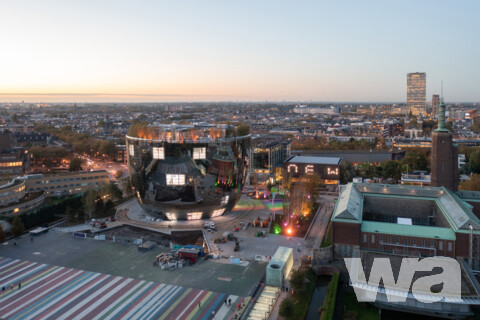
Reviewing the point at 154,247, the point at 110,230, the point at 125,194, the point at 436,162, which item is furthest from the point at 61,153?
the point at 436,162

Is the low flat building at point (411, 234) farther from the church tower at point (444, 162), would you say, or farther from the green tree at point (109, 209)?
the green tree at point (109, 209)

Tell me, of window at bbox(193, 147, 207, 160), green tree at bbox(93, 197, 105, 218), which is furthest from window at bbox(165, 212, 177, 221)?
green tree at bbox(93, 197, 105, 218)

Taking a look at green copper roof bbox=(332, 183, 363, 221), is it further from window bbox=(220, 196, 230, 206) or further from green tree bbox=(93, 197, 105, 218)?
green tree bbox=(93, 197, 105, 218)

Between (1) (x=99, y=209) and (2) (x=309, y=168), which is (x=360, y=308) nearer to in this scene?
(1) (x=99, y=209)

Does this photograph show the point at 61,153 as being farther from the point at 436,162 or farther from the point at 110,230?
the point at 436,162

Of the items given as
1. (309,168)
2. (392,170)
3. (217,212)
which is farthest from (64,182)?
(392,170)

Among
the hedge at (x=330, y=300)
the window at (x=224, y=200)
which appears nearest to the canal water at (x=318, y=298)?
the hedge at (x=330, y=300)
